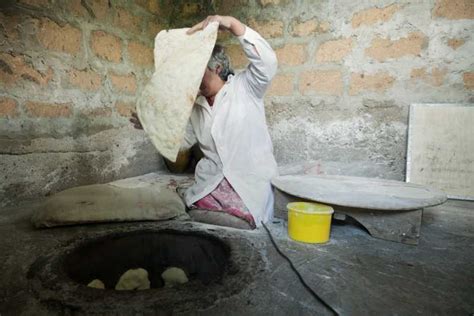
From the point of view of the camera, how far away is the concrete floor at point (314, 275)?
0.85 m

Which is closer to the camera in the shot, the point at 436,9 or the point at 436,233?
the point at 436,233

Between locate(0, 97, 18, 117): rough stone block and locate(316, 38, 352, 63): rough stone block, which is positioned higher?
locate(316, 38, 352, 63): rough stone block

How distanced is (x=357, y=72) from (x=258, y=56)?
106 centimetres

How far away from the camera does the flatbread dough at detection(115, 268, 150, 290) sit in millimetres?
1186

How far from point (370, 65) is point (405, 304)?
1690 millimetres

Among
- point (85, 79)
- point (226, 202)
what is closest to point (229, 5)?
point (85, 79)

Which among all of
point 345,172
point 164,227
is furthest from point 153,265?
point 345,172

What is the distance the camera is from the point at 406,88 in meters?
2.03

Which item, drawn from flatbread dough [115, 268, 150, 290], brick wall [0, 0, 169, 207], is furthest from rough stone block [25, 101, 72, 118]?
flatbread dough [115, 268, 150, 290]

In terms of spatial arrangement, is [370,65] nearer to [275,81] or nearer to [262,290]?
[275,81]

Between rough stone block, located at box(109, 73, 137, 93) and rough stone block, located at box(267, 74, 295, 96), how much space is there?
1.10m

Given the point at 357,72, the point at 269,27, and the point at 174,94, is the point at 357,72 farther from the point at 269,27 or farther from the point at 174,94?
the point at 174,94

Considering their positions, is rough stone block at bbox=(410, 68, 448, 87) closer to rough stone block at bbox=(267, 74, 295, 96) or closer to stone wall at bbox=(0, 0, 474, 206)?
stone wall at bbox=(0, 0, 474, 206)

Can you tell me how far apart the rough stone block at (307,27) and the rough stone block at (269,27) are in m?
0.10
